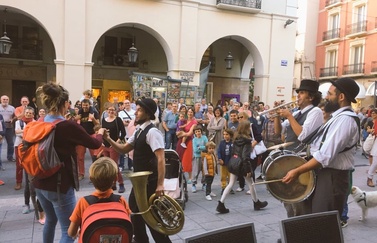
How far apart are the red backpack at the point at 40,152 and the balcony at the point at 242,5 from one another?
14397mm

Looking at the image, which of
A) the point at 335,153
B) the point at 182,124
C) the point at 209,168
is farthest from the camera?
the point at 182,124

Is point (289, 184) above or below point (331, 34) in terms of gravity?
below

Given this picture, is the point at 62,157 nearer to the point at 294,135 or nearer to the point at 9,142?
the point at 294,135

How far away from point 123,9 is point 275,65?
27.4 ft

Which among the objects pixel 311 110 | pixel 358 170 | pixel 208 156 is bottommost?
pixel 358 170

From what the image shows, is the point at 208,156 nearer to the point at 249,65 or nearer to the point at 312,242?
the point at 312,242

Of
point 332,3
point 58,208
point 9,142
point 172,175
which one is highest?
point 332,3

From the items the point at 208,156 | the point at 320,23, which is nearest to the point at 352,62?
the point at 320,23

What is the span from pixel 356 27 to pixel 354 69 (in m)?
3.82

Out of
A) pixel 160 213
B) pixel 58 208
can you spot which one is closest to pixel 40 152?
pixel 58 208

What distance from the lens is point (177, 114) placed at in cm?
1099

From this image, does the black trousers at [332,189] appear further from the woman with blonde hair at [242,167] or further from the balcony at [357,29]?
the balcony at [357,29]

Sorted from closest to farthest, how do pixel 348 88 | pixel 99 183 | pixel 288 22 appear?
pixel 99 183, pixel 348 88, pixel 288 22

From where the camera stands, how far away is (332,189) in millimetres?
3135
